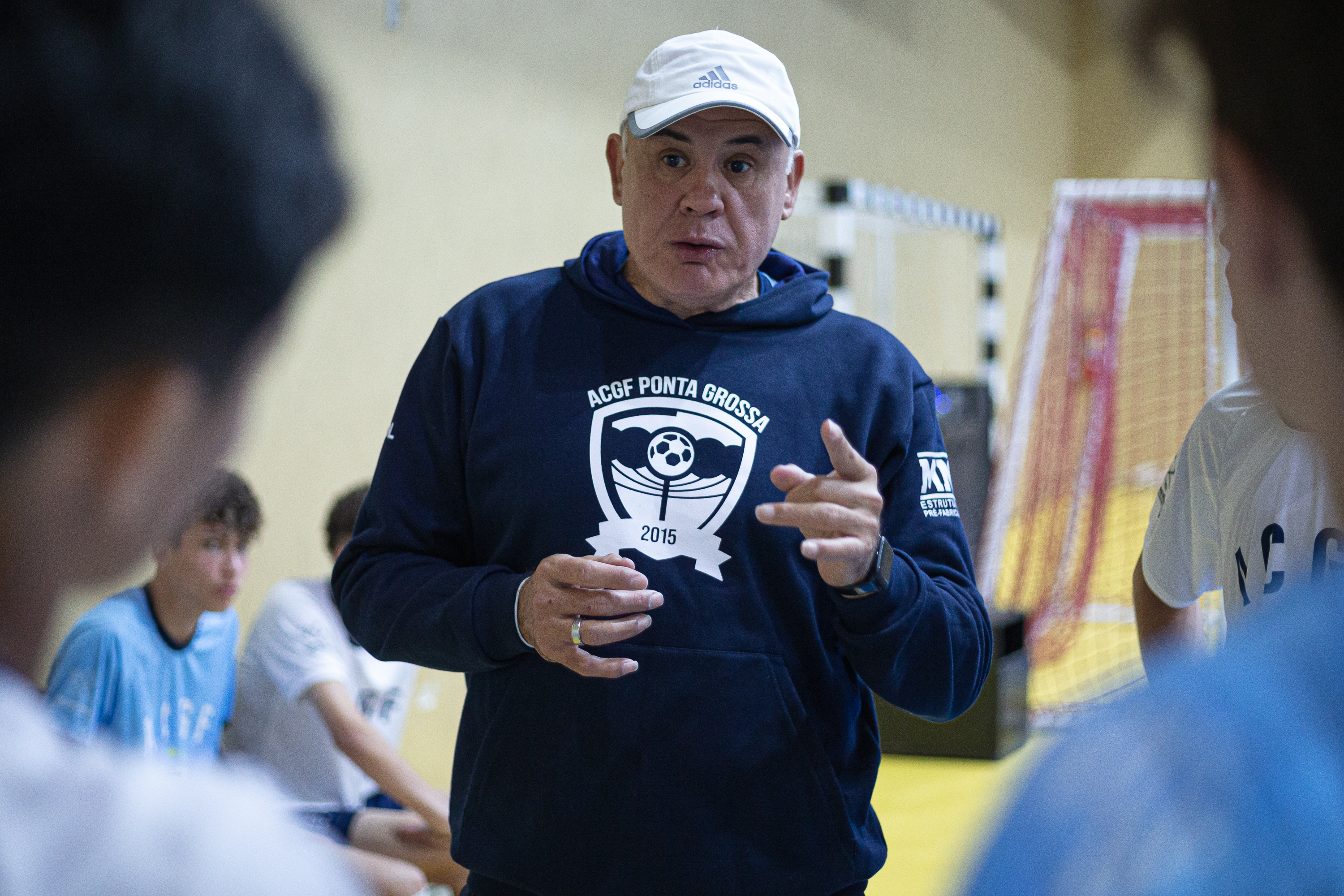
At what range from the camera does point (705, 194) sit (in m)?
1.43

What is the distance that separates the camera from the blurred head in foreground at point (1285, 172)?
1.44 feet

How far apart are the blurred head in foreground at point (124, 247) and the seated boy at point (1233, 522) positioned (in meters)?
1.07

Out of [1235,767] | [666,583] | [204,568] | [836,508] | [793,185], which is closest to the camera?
[1235,767]

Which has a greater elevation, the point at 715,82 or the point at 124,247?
the point at 715,82

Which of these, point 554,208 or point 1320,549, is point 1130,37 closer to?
point 1320,549

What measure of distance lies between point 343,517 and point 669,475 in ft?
6.13

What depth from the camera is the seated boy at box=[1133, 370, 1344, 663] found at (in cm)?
135

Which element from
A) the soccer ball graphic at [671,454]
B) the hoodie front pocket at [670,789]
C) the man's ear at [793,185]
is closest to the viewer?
the hoodie front pocket at [670,789]

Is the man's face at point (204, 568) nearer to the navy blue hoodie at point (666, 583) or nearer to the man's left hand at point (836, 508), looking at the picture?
the navy blue hoodie at point (666, 583)

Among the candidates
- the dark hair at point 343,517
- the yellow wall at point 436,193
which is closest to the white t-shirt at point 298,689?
the dark hair at point 343,517

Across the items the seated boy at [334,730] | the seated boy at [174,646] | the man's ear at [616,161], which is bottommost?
the seated boy at [334,730]

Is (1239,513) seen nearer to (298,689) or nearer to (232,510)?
(232,510)

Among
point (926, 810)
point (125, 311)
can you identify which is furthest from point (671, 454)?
point (926, 810)

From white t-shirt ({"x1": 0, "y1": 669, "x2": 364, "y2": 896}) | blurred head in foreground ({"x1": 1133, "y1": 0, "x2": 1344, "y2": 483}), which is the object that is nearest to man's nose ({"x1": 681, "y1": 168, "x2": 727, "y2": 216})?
blurred head in foreground ({"x1": 1133, "y1": 0, "x2": 1344, "y2": 483})
